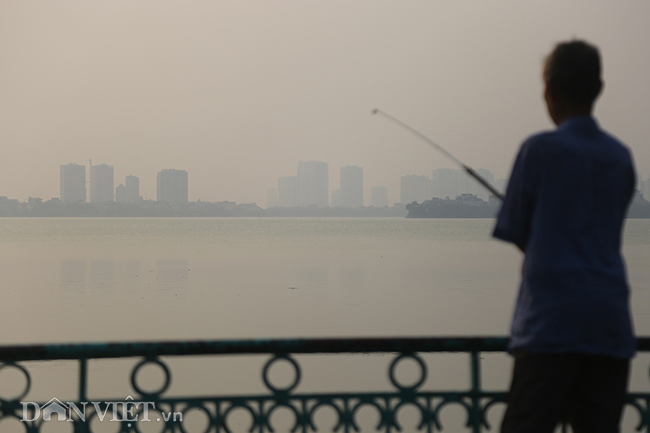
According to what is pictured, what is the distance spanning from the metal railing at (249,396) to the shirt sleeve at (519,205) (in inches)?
19.4

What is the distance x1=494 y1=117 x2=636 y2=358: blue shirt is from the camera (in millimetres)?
1505

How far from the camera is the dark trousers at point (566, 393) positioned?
5.02ft

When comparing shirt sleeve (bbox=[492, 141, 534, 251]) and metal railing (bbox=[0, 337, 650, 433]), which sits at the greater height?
shirt sleeve (bbox=[492, 141, 534, 251])

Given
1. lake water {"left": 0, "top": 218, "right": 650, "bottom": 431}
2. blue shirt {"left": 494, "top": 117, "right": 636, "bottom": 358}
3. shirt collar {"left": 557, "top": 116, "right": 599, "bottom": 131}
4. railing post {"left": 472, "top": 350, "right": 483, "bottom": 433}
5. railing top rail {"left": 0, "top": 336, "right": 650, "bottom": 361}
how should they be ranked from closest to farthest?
1. blue shirt {"left": 494, "top": 117, "right": 636, "bottom": 358}
2. shirt collar {"left": 557, "top": 116, "right": 599, "bottom": 131}
3. railing top rail {"left": 0, "top": 336, "right": 650, "bottom": 361}
4. railing post {"left": 472, "top": 350, "right": 483, "bottom": 433}
5. lake water {"left": 0, "top": 218, "right": 650, "bottom": 431}

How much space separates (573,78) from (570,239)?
0.40m

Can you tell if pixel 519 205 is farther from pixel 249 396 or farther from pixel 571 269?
pixel 249 396

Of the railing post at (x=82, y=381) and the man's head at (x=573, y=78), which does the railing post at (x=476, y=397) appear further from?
the railing post at (x=82, y=381)

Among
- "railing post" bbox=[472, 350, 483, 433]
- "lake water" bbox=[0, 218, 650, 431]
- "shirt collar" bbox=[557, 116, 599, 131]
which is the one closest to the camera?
"shirt collar" bbox=[557, 116, 599, 131]

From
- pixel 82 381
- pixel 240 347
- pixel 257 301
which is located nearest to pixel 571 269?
pixel 240 347

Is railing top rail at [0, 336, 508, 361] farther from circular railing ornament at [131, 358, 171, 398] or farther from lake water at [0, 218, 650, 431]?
lake water at [0, 218, 650, 431]

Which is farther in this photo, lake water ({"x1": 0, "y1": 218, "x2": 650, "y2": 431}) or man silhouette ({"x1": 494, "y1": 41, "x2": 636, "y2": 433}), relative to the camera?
lake water ({"x1": 0, "y1": 218, "x2": 650, "y2": 431})

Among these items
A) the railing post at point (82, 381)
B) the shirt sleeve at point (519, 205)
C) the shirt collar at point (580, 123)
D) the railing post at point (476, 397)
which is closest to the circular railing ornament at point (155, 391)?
the railing post at point (82, 381)

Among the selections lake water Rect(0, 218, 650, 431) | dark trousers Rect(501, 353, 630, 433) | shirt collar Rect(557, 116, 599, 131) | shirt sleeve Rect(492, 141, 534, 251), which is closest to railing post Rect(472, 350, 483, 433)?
dark trousers Rect(501, 353, 630, 433)

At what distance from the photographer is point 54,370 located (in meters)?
12.5
